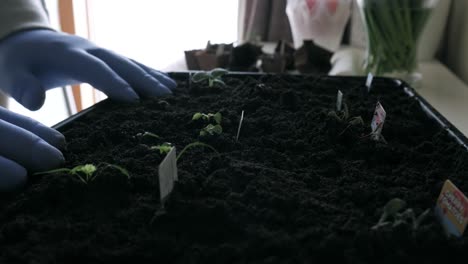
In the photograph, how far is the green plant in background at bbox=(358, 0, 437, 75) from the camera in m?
1.18

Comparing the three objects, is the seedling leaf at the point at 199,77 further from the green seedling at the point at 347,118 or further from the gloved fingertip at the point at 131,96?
the green seedling at the point at 347,118

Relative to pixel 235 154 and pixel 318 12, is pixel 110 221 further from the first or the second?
pixel 318 12

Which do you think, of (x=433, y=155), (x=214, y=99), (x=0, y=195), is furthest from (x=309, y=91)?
(x=0, y=195)

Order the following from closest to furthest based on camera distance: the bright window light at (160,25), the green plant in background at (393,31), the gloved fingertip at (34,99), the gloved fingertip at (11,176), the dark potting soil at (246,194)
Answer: the dark potting soil at (246,194)
the gloved fingertip at (11,176)
the gloved fingertip at (34,99)
the green plant in background at (393,31)
the bright window light at (160,25)

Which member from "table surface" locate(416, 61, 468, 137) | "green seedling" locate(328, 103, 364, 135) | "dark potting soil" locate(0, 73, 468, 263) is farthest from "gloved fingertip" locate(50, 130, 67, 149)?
"table surface" locate(416, 61, 468, 137)

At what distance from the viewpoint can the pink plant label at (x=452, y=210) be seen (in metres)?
0.43

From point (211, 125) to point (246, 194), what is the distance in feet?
0.82

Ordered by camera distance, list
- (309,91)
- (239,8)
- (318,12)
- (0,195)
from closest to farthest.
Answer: (0,195) < (309,91) < (318,12) < (239,8)

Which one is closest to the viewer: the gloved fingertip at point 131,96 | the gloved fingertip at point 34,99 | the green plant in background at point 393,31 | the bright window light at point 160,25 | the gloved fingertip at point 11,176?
the gloved fingertip at point 11,176

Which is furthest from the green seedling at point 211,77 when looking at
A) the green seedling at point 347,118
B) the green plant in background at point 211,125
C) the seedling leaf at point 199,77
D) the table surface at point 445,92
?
the table surface at point 445,92

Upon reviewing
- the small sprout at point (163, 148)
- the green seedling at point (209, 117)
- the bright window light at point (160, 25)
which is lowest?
the bright window light at point (160, 25)

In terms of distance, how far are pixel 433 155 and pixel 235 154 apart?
321 millimetres

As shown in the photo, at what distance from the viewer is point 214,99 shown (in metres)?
0.93

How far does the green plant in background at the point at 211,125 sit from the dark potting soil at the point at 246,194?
0.01 meters
